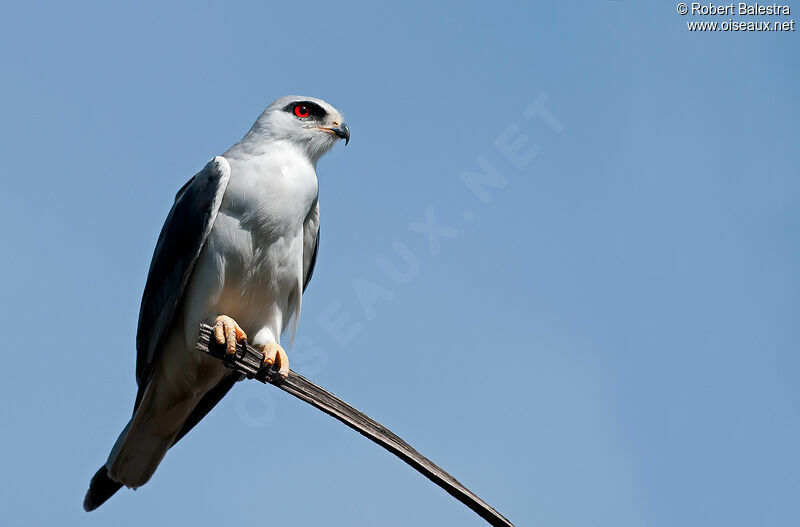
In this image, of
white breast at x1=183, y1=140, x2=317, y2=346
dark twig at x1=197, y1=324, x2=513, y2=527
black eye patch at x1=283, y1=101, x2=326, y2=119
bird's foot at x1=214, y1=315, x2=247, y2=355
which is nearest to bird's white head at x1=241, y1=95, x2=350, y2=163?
black eye patch at x1=283, y1=101, x2=326, y2=119

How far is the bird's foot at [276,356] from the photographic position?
4.93 m

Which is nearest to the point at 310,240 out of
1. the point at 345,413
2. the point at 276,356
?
the point at 276,356

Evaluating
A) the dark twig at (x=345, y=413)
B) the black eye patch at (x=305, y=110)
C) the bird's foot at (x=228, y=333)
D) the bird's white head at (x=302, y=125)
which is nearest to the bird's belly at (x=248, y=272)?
the bird's foot at (x=228, y=333)

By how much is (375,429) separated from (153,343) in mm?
2116

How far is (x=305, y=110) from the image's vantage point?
6.36m

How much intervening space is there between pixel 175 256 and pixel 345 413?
6.27ft

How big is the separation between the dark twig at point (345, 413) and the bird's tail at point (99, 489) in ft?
4.31

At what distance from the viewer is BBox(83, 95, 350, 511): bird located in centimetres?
538

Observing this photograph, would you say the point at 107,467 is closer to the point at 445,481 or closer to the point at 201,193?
the point at 201,193

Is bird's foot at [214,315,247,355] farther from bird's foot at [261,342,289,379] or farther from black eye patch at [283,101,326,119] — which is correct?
black eye patch at [283,101,326,119]

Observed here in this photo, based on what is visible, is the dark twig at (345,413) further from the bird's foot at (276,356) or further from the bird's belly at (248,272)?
the bird's belly at (248,272)

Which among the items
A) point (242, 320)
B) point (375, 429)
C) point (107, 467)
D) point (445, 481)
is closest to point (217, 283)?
point (242, 320)

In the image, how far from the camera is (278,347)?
5.23 m

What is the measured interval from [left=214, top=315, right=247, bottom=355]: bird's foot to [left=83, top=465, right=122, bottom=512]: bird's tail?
1.28 metres
